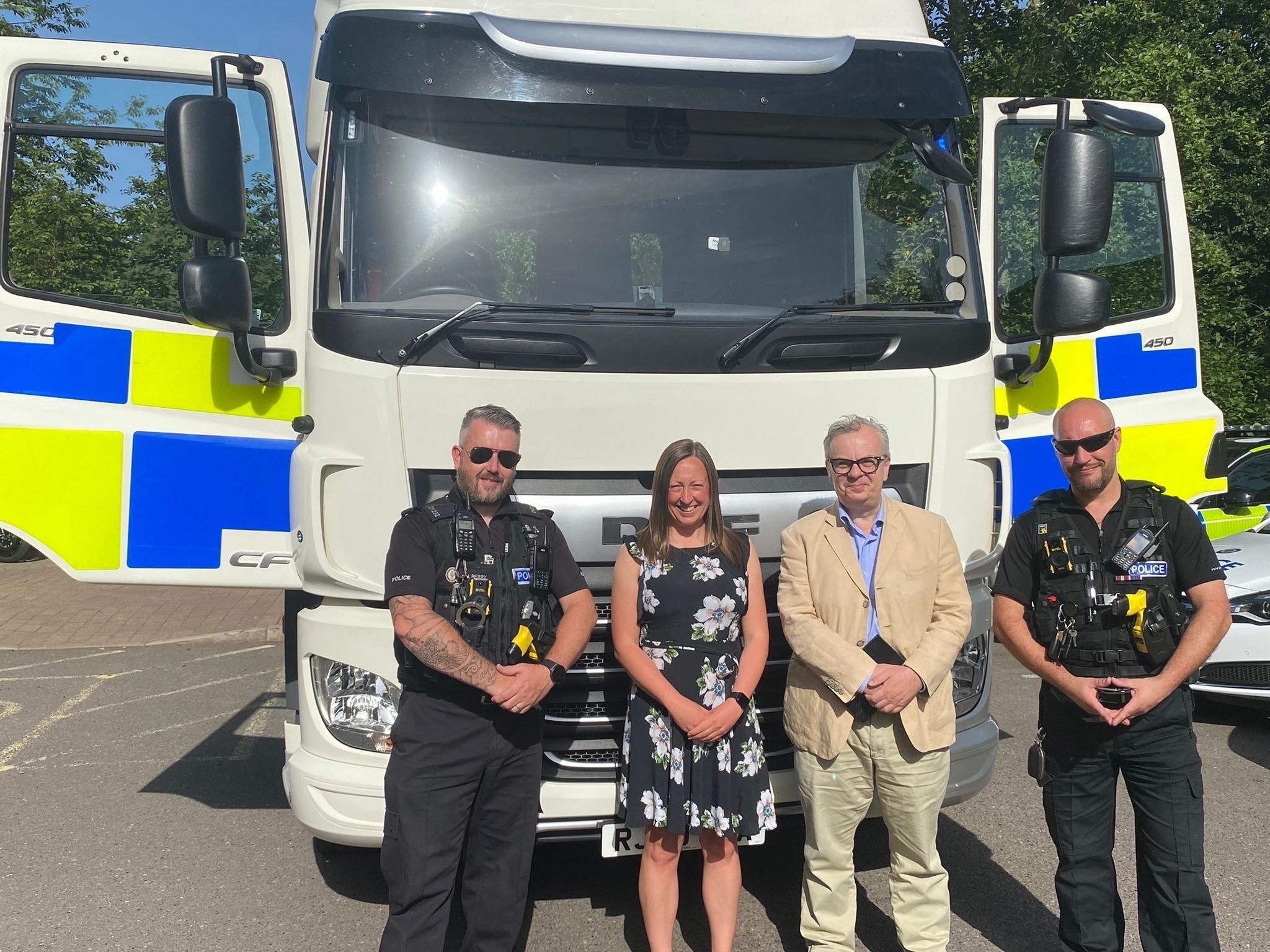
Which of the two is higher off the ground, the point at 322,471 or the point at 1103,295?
the point at 1103,295

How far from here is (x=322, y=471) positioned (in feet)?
11.1

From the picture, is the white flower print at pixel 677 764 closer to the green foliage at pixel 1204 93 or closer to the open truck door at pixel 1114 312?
the open truck door at pixel 1114 312

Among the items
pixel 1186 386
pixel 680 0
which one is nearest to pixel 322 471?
pixel 680 0

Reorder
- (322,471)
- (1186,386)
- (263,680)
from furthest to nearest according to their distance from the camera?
(263,680)
(1186,386)
(322,471)

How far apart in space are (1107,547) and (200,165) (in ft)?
9.18

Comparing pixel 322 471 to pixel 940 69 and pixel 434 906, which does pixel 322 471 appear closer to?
pixel 434 906

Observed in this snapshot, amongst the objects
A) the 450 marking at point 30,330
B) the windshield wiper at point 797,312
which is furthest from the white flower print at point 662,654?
the 450 marking at point 30,330

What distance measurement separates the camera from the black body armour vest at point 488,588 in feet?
10.3

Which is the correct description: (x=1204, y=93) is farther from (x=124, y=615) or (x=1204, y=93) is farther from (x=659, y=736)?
(x=659, y=736)

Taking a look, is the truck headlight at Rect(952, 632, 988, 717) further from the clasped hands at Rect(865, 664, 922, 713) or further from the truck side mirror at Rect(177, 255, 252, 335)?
the truck side mirror at Rect(177, 255, 252, 335)

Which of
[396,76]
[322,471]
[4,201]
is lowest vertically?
[322,471]

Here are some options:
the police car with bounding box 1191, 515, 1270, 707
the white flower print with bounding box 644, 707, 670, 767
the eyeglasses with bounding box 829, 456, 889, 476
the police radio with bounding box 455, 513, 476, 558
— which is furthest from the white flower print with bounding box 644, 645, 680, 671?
the police car with bounding box 1191, 515, 1270, 707

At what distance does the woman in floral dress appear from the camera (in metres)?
3.26

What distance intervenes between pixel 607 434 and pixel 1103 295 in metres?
1.71
